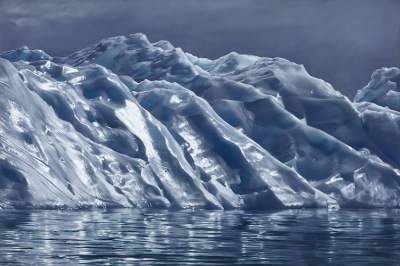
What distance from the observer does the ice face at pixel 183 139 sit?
66125mm

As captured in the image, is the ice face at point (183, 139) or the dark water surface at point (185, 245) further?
the ice face at point (183, 139)

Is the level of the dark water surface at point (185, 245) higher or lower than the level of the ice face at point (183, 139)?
lower

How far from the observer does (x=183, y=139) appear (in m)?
86.2

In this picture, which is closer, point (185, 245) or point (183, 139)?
point (185, 245)

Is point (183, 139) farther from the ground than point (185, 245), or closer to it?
farther from the ground

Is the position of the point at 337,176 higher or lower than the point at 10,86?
lower

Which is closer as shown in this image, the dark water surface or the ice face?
the dark water surface

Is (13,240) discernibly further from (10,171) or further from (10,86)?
(10,86)

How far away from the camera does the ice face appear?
66.1 meters

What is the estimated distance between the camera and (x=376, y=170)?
91.3 meters

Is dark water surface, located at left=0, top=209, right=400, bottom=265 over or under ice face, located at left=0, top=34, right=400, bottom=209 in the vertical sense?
under

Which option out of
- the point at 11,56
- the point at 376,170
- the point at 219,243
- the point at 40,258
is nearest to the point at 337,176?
the point at 376,170

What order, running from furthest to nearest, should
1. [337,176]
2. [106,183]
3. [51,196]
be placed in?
[337,176] → [106,183] → [51,196]

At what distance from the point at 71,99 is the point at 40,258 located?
194 feet
